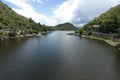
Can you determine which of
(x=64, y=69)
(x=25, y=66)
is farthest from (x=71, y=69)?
(x=25, y=66)

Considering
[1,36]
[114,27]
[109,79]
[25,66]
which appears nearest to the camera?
[109,79]

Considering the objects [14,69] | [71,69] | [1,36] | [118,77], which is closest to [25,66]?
[14,69]

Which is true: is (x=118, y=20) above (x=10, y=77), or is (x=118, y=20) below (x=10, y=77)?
above

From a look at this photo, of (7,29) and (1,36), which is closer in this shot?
(1,36)

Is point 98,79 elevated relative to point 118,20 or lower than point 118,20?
lower

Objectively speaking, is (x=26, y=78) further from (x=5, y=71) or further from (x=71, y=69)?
(x=71, y=69)

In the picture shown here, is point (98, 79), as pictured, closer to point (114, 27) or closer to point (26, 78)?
point (26, 78)

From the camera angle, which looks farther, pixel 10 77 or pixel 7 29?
pixel 7 29

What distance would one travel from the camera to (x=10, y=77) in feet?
120

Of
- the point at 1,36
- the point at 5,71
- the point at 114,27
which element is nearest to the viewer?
the point at 5,71

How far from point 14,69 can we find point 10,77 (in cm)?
661

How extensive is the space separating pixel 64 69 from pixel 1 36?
94.7m

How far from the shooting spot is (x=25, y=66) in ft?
152

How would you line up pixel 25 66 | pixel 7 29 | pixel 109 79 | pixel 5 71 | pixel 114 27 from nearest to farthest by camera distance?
pixel 109 79, pixel 5 71, pixel 25 66, pixel 114 27, pixel 7 29
